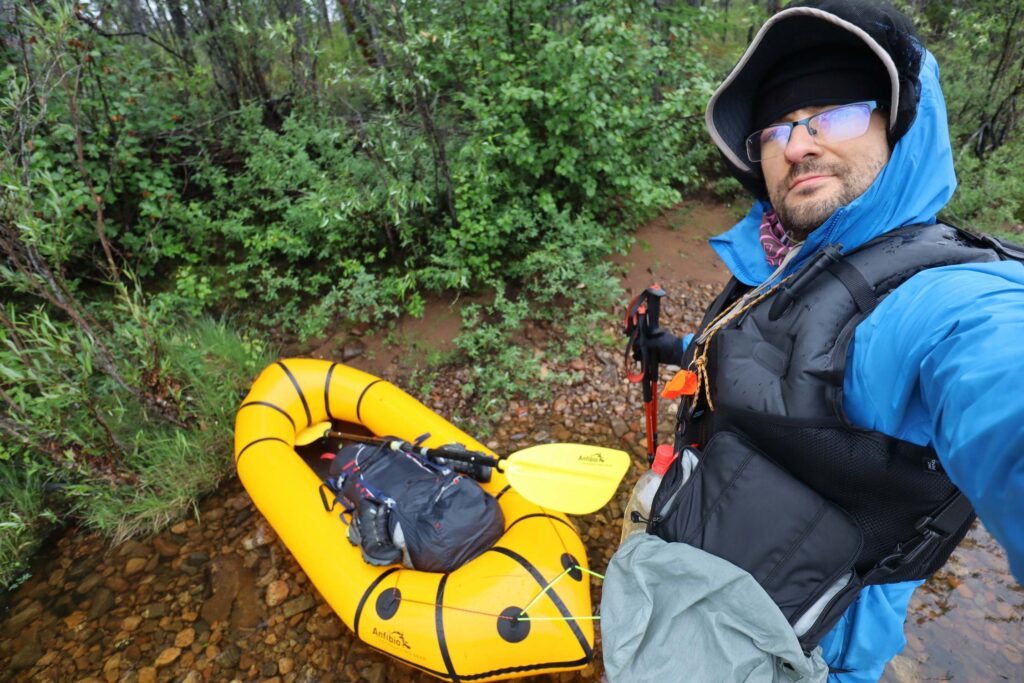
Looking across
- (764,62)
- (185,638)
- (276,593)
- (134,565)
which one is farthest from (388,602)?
(764,62)

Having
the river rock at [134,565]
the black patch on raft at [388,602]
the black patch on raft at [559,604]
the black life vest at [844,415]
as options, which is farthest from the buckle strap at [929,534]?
the river rock at [134,565]

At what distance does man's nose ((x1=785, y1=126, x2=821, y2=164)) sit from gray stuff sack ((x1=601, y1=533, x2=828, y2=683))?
3.82 ft

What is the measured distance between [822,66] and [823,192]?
1.38ft

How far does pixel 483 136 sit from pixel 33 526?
4.47 metres

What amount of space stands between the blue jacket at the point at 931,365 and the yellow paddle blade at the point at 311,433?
333 centimetres

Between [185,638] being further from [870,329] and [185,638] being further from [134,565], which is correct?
[870,329]

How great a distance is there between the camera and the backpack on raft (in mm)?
2594

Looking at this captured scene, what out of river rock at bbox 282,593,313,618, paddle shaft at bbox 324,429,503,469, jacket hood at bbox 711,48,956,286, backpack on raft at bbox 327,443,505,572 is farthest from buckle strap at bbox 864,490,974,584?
river rock at bbox 282,593,313,618

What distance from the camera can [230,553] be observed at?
3330 mm

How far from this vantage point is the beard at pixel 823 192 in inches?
54.1

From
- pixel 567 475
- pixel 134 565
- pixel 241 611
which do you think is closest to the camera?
pixel 567 475

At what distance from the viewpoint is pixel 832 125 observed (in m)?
1.43

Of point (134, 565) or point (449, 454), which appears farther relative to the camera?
point (134, 565)

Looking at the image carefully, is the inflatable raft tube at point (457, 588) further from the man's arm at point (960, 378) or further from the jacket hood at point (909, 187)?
the jacket hood at point (909, 187)
